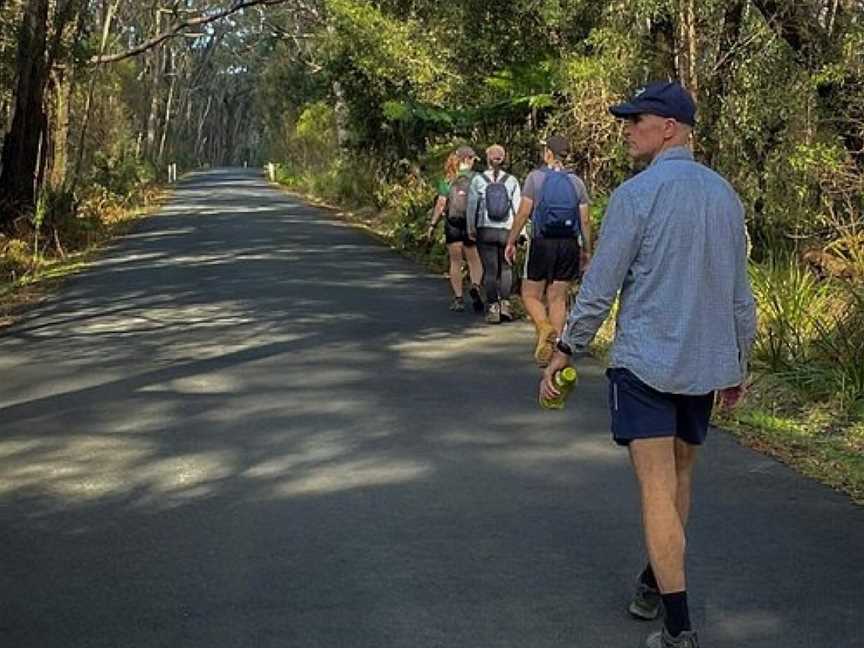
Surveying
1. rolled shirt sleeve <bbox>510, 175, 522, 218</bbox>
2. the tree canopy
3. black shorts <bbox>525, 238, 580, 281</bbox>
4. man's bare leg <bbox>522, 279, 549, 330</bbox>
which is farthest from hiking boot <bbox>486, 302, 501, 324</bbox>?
the tree canopy

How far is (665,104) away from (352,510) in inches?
108

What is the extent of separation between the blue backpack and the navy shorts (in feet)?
19.0

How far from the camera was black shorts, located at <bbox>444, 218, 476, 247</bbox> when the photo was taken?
44.2ft

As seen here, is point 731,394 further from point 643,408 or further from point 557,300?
point 557,300

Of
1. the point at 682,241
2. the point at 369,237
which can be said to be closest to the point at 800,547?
the point at 682,241

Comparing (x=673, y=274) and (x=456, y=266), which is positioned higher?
(x=673, y=274)

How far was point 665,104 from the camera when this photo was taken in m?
4.39

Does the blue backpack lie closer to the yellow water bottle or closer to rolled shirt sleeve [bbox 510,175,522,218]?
rolled shirt sleeve [bbox 510,175,522,218]

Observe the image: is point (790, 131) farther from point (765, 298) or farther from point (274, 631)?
point (274, 631)

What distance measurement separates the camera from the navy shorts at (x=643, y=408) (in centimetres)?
433

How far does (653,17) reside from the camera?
557 inches

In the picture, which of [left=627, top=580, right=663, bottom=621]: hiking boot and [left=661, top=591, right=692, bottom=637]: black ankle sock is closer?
[left=661, top=591, right=692, bottom=637]: black ankle sock

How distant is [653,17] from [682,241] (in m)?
10.5

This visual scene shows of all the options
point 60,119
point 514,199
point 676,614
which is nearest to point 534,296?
point 514,199
